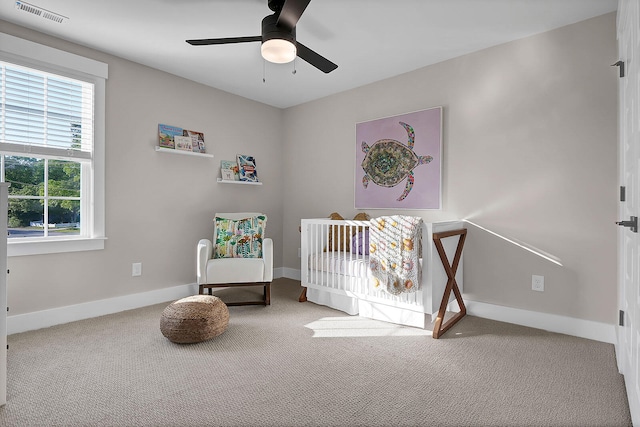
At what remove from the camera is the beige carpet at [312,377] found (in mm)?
1561

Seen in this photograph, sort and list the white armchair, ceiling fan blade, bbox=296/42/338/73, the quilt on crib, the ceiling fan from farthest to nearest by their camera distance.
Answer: the white armchair < the quilt on crib < ceiling fan blade, bbox=296/42/338/73 < the ceiling fan

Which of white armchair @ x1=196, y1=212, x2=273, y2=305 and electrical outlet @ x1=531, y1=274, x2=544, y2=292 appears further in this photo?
white armchair @ x1=196, y1=212, x2=273, y2=305

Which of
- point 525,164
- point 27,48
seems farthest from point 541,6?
point 27,48

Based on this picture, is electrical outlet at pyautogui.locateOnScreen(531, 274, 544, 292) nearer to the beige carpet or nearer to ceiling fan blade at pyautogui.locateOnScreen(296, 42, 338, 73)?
the beige carpet

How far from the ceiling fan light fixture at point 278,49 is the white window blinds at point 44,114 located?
6.07 ft

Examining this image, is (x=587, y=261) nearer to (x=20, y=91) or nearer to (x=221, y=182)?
(x=221, y=182)

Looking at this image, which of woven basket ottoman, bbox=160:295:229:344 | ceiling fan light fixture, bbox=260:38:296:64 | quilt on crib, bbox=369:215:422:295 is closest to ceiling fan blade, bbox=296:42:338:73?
ceiling fan light fixture, bbox=260:38:296:64

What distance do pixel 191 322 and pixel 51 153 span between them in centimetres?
180

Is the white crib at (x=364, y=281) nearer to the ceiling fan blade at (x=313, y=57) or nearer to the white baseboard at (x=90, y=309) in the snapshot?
the ceiling fan blade at (x=313, y=57)

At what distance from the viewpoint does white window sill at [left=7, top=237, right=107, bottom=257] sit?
2.57m

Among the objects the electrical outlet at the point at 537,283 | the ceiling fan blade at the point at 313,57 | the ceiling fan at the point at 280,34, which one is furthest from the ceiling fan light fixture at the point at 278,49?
the electrical outlet at the point at 537,283

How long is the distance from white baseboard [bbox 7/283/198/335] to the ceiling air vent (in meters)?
2.16

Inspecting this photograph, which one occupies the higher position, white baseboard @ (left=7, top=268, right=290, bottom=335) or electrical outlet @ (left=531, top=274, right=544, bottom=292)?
electrical outlet @ (left=531, top=274, right=544, bottom=292)

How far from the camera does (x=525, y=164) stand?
2.75m
